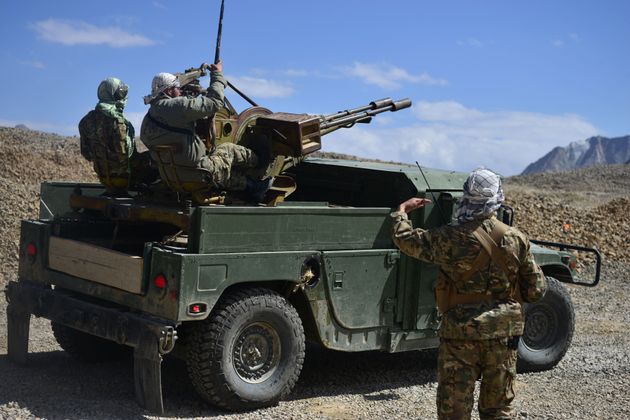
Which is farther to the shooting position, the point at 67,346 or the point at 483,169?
the point at 67,346

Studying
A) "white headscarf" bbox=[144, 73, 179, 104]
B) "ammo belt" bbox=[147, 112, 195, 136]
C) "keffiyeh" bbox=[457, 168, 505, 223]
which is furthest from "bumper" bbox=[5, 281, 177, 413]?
"keffiyeh" bbox=[457, 168, 505, 223]

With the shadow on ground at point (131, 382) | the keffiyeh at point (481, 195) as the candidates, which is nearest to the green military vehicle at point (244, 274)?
the shadow on ground at point (131, 382)

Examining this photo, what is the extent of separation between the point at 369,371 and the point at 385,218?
5.05 ft

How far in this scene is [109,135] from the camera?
7.04 meters

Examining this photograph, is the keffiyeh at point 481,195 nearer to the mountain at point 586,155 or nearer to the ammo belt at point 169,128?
the ammo belt at point 169,128

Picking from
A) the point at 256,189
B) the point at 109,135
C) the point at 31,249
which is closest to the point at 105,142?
the point at 109,135

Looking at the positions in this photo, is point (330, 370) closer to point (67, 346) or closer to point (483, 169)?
point (67, 346)

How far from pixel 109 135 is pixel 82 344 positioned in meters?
1.76

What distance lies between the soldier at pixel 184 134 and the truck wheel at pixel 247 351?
99 cm

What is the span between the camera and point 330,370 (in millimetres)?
7734

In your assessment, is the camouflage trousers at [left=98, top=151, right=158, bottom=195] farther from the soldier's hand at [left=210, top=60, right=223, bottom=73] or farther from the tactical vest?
the tactical vest

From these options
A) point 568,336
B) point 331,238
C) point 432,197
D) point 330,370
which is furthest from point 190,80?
point 568,336

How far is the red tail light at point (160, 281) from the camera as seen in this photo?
19.4ft

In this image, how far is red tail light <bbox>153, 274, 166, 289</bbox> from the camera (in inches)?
233
